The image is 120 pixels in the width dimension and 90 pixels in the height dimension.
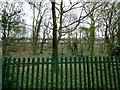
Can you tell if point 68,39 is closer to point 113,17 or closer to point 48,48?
point 48,48

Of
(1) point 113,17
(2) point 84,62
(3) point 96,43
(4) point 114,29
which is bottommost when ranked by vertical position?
(2) point 84,62

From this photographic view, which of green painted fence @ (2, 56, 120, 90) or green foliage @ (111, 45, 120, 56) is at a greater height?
green foliage @ (111, 45, 120, 56)

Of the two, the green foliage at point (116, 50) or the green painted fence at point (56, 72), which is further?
the green foliage at point (116, 50)

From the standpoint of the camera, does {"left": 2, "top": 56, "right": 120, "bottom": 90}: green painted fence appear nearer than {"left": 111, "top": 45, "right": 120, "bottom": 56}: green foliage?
Yes

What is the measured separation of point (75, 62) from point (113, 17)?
19.0 ft

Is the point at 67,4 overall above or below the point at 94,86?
above

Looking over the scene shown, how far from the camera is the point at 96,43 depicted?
26.2ft

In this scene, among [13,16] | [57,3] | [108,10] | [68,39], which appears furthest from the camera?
[68,39]

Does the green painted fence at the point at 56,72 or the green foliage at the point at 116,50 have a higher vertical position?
the green foliage at the point at 116,50

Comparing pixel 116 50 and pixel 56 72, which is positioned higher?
pixel 116 50

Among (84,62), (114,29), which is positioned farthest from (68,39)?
(84,62)

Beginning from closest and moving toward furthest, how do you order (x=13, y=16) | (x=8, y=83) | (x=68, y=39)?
(x=8, y=83), (x=13, y=16), (x=68, y=39)

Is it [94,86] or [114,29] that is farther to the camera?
[114,29]

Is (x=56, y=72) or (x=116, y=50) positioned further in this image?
(x=116, y=50)
